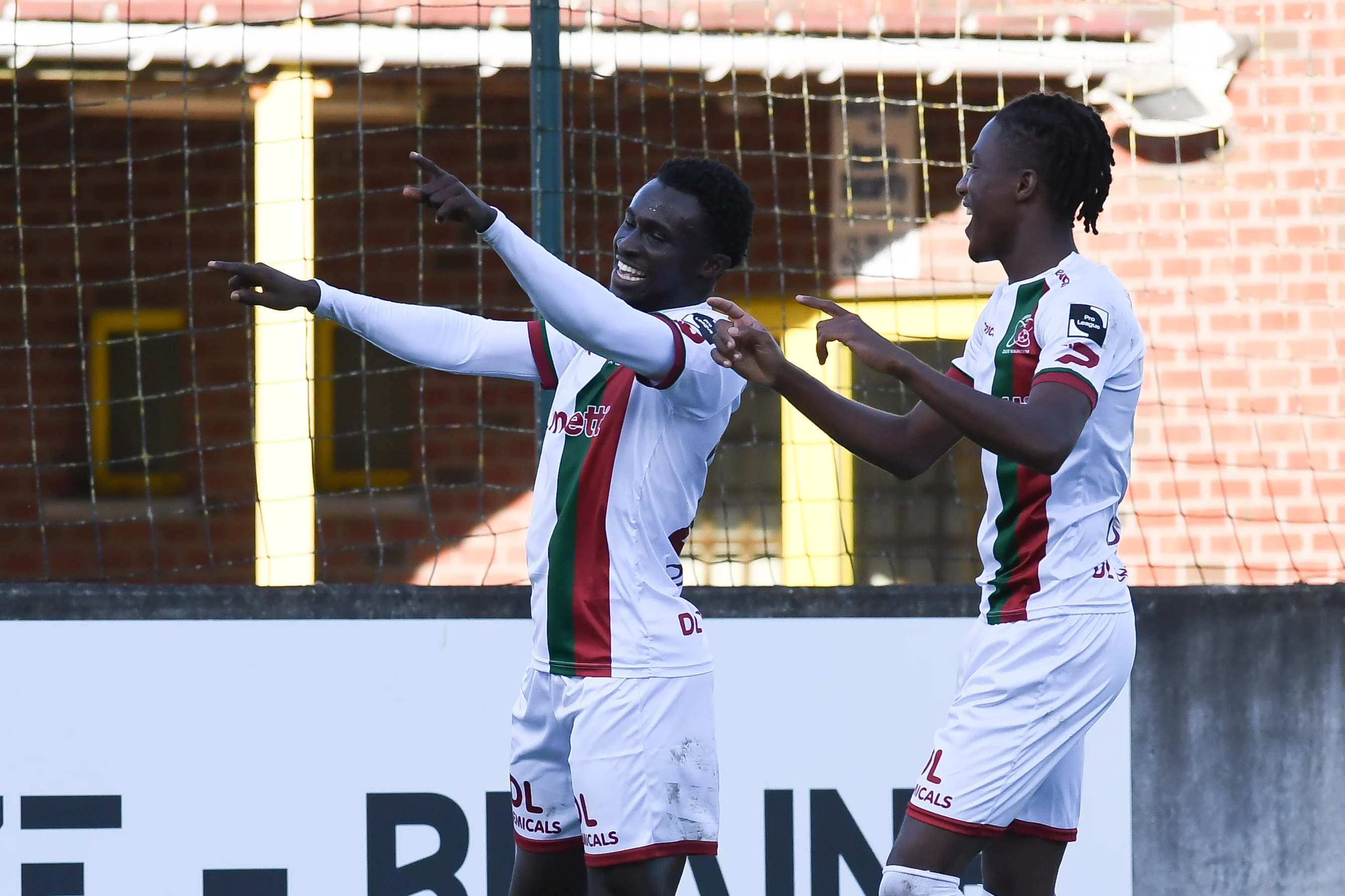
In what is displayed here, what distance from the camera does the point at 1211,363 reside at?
6.56 m

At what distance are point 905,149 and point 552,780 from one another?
4180 mm

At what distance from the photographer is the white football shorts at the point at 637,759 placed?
117 inches

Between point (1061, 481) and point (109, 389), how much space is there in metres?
6.16

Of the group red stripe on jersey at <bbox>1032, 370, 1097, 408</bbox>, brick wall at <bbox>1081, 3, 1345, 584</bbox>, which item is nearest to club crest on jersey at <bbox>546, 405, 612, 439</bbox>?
red stripe on jersey at <bbox>1032, 370, 1097, 408</bbox>

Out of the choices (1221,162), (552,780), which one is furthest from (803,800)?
(1221,162)

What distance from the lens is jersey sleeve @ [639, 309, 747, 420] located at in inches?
117

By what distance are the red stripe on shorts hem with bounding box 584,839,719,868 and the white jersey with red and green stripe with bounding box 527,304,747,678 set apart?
0.31 metres

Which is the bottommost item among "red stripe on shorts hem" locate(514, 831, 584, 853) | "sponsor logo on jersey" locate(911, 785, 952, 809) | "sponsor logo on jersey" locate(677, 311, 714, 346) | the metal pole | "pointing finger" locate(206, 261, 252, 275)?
"red stripe on shorts hem" locate(514, 831, 584, 853)

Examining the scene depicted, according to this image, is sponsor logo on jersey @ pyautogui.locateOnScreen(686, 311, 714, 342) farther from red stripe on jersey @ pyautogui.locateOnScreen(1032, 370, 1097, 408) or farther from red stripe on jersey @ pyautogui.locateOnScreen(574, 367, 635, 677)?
red stripe on jersey @ pyautogui.locateOnScreen(1032, 370, 1097, 408)

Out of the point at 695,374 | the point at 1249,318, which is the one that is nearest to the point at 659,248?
the point at 695,374

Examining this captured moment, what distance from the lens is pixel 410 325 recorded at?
3.30m

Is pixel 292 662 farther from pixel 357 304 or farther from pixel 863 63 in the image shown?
pixel 863 63

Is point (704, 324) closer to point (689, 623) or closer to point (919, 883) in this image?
point (689, 623)

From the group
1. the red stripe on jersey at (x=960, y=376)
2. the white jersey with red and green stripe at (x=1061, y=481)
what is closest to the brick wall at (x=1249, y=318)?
the red stripe on jersey at (x=960, y=376)
